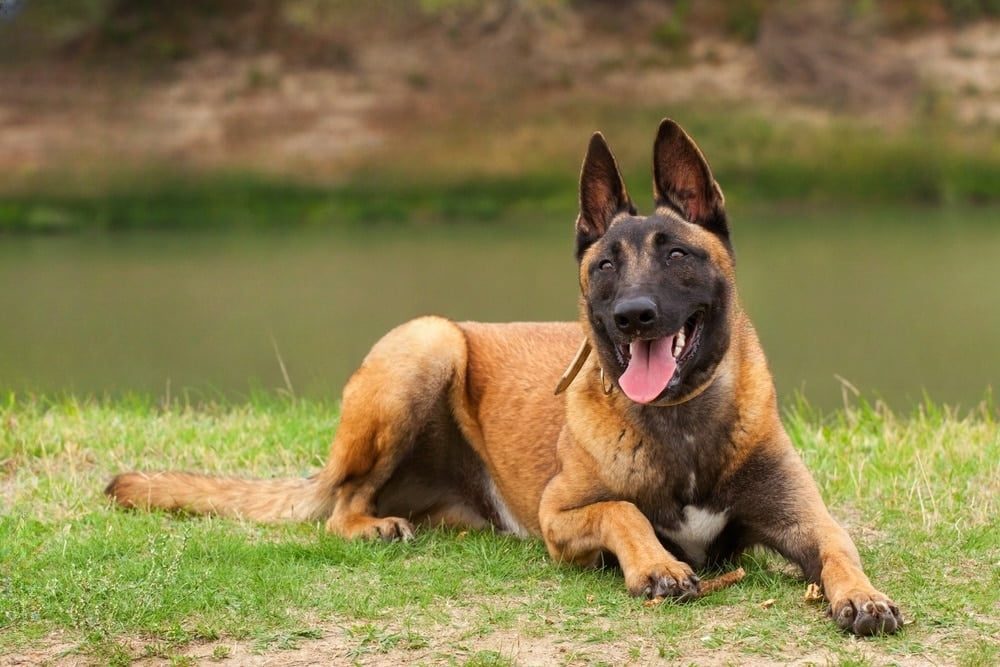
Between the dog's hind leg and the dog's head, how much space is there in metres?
1.14

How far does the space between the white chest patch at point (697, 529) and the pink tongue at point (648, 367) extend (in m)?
0.55

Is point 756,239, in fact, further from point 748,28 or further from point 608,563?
point 608,563

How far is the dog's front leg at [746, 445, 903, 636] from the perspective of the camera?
479 centimetres

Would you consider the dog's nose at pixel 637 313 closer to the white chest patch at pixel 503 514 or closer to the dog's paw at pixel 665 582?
the dog's paw at pixel 665 582

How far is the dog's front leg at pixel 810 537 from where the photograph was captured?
4.79m

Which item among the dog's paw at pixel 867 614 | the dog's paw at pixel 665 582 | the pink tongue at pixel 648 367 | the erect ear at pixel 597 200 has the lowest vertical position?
the dog's paw at pixel 665 582

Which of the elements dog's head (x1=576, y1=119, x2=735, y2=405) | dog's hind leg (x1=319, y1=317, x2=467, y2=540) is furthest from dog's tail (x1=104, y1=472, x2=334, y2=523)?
dog's head (x1=576, y1=119, x2=735, y2=405)

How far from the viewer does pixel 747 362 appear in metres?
5.69

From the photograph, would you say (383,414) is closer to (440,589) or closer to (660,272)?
(440,589)

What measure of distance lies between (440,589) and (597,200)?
5.69 ft

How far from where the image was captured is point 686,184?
18.6 ft

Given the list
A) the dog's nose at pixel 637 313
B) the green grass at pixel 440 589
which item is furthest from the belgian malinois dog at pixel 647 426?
the green grass at pixel 440 589

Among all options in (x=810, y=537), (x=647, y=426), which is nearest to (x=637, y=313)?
(x=647, y=426)

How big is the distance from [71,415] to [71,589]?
4.05 metres
